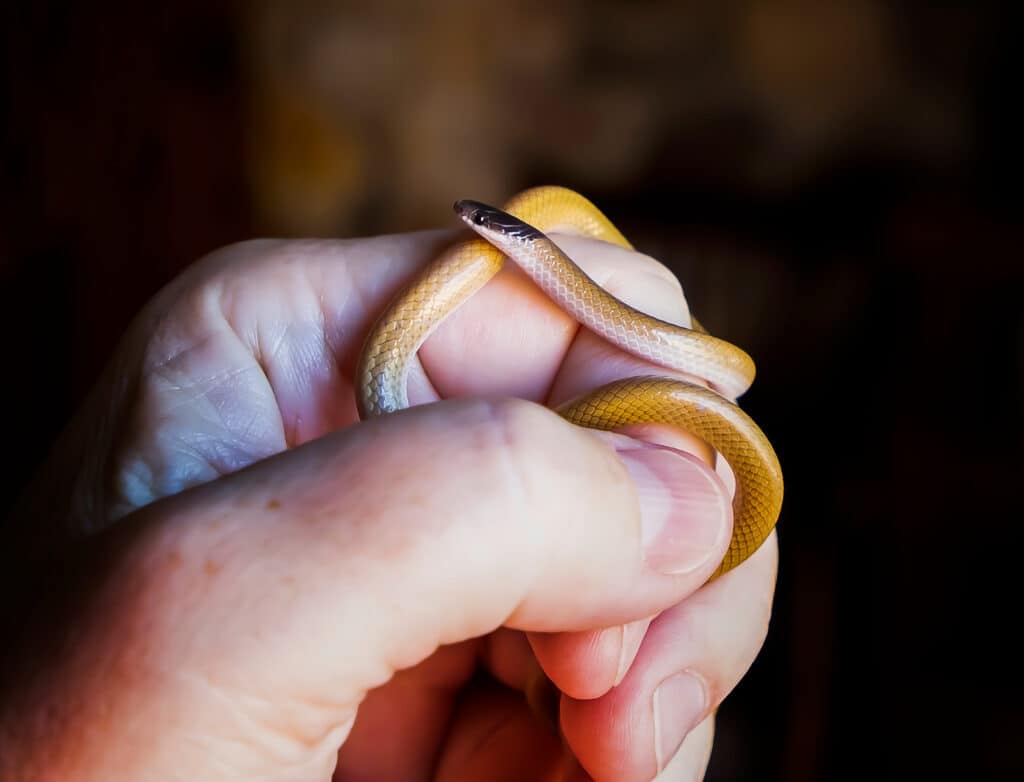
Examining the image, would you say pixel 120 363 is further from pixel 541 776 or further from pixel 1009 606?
pixel 1009 606

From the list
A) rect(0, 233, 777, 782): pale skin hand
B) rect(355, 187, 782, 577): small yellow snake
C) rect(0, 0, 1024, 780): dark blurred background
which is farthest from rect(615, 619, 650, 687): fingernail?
rect(0, 0, 1024, 780): dark blurred background

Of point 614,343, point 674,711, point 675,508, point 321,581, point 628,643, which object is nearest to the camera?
point 321,581

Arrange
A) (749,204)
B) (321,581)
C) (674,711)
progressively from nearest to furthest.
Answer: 1. (321,581)
2. (674,711)
3. (749,204)

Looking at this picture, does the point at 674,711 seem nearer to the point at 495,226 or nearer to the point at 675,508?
the point at 675,508

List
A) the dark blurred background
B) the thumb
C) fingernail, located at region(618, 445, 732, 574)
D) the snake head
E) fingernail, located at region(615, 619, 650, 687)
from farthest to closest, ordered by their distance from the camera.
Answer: the dark blurred background, the snake head, fingernail, located at region(615, 619, 650, 687), fingernail, located at region(618, 445, 732, 574), the thumb

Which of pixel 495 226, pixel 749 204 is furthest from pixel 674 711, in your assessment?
pixel 749 204

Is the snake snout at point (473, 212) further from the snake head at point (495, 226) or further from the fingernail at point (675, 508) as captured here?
the fingernail at point (675, 508)

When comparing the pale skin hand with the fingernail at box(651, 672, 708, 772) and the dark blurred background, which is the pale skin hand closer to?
the fingernail at box(651, 672, 708, 772)
